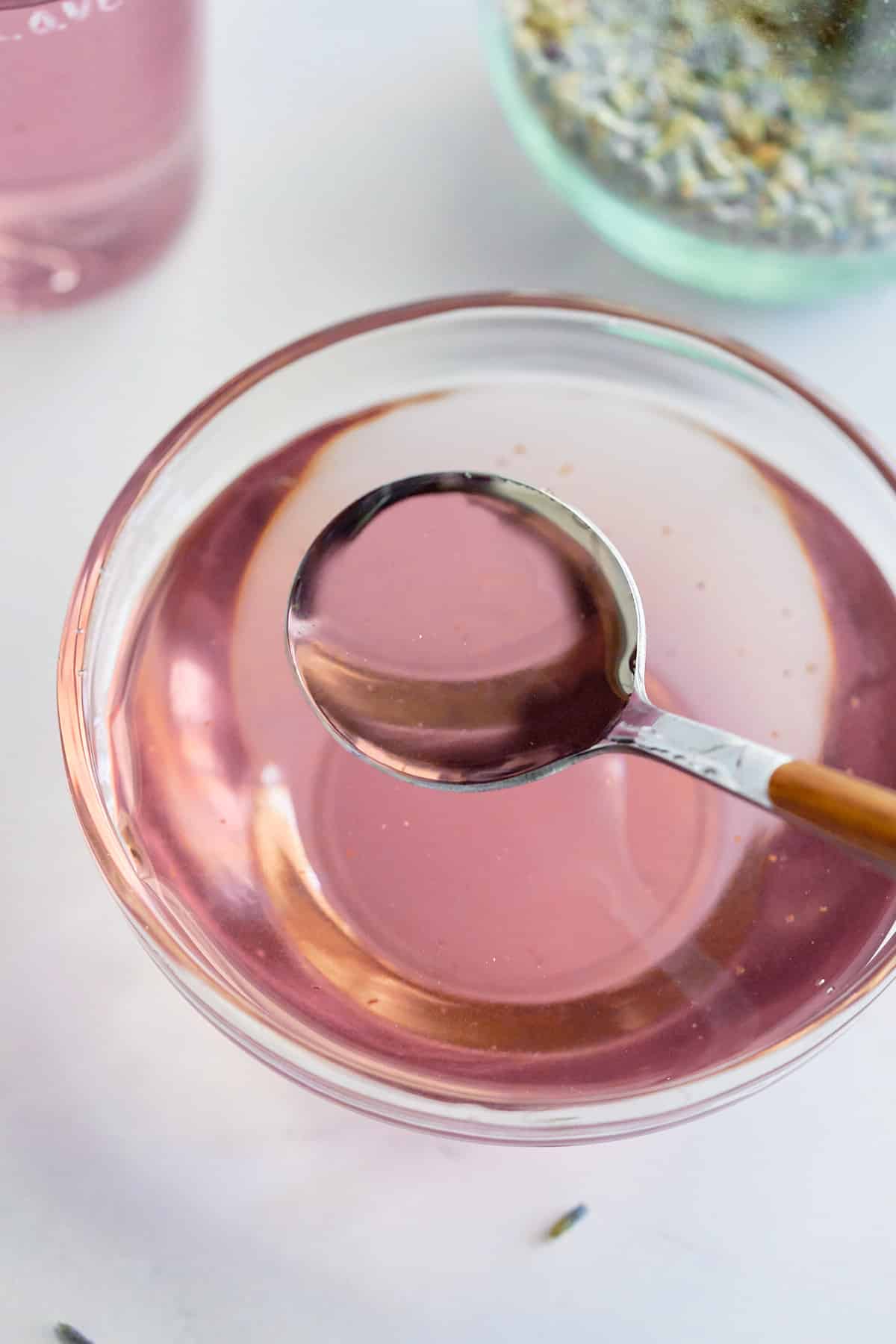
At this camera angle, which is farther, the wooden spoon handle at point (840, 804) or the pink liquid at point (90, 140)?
the pink liquid at point (90, 140)

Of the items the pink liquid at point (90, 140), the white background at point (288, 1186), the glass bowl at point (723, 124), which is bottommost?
the white background at point (288, 1186)

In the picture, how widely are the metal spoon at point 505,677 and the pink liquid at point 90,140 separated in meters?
0.18

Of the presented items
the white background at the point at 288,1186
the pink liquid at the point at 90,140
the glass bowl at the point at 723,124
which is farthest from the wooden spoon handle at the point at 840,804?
the pink liquid at the point at 90,140

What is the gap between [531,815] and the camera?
1.83 feet

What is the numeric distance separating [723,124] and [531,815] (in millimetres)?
266

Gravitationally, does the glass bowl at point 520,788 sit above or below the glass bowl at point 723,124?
below

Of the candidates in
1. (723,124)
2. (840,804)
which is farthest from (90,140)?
(840,804)

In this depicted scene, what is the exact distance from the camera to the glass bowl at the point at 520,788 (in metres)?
0.48

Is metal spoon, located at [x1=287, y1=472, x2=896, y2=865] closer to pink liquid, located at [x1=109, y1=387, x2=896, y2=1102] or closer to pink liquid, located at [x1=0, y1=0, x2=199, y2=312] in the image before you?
pink liquid, located at [x1=109, y1=387, x2=896, y2=1102]

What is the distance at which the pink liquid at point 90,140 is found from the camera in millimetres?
520

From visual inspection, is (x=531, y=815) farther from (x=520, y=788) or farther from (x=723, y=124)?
(x=723, y=124)

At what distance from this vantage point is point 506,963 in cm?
52

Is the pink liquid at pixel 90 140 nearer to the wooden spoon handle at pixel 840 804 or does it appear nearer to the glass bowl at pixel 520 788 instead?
the glass bowl at pixel 520 788

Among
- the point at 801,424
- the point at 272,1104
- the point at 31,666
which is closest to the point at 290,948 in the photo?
the point at 272,1104
